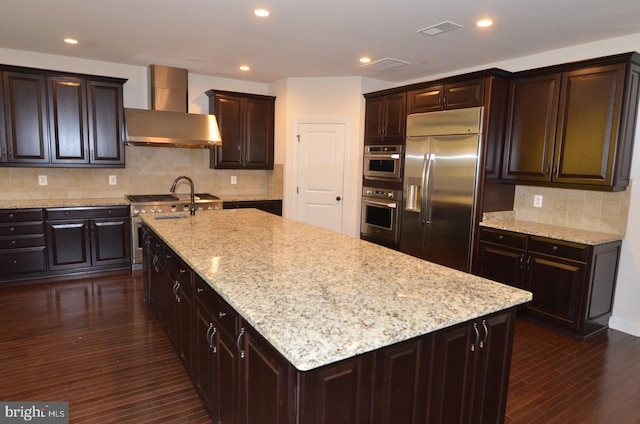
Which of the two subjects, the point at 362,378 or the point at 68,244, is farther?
the point at 68,244

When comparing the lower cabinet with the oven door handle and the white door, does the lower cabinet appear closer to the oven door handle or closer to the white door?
the oven door handle

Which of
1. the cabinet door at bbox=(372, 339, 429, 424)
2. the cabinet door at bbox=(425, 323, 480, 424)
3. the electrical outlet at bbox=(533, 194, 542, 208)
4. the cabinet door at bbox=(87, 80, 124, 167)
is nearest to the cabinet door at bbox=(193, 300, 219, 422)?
the cabinet door at bbox=(372, 339, 429, 424)

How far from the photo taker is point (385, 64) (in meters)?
4.66

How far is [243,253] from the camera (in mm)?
2332

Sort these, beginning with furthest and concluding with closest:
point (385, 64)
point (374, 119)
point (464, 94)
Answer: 1. point (374, 119)
2. point (385, 64)
3. point (464, 94)

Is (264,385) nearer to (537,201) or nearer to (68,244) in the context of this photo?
(537,201)

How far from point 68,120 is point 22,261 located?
5.47 feet

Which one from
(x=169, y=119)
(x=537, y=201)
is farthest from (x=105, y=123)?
(x=537, y=201)

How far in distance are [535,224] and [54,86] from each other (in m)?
5.45

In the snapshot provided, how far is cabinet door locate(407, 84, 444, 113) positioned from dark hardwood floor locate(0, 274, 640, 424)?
2.40 meters

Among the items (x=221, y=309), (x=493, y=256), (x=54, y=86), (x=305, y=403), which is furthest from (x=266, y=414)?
(x=54, y=86)

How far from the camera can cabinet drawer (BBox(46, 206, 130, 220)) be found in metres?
4.47

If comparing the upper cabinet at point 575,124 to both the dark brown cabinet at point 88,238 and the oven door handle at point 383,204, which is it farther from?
the dark brown cabinet at point 88,238

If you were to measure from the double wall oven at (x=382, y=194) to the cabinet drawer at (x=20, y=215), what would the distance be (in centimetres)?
386
